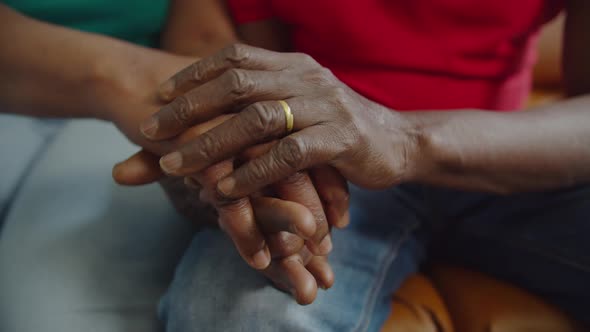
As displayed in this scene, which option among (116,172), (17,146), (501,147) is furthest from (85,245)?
(501,147)

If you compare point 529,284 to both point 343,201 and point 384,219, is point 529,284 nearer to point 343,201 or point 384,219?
point 384,219

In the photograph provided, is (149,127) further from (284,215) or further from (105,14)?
(105,14)

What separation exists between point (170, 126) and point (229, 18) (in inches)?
14.5

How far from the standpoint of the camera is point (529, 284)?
86cm

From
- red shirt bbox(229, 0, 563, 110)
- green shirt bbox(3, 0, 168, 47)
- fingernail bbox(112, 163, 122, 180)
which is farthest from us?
green shirt bbox(3, 0, 168, 47)

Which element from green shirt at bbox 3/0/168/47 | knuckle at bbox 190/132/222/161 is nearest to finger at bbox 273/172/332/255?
knuckle at bbox 190/132/222/161

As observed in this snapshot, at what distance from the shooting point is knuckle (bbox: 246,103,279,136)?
60 centimetres

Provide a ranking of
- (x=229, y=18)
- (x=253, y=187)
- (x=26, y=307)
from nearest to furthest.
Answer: (x=253, y=187), (x=26, y=307), (x=229, y=18)

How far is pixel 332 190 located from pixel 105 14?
2.12 feet

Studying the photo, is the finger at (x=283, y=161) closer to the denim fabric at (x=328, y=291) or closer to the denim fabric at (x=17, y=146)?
the denim fabric at (x=328, y=291)

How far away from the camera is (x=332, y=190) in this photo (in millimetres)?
698

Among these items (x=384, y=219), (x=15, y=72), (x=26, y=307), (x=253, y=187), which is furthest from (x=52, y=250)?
(x=384, y=219)

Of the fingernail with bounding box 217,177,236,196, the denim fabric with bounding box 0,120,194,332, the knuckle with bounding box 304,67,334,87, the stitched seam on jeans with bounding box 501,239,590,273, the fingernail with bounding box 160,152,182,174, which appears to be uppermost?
the knuckle with bounding box 304,67,334,87

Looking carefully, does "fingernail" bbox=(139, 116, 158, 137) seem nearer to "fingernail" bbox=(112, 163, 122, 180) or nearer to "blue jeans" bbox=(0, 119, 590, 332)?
"fingernail" bbox=(112, 163, 122, 180)
